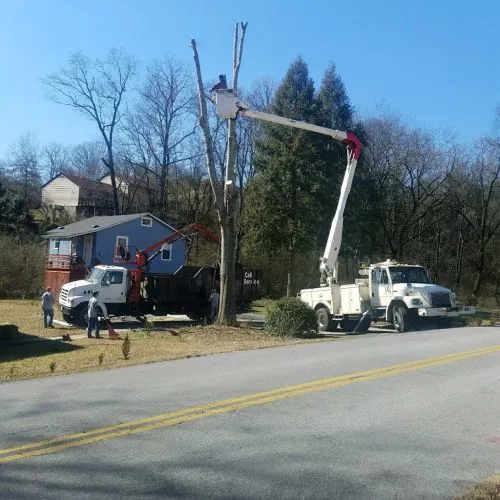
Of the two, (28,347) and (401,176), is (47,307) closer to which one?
(28,347)

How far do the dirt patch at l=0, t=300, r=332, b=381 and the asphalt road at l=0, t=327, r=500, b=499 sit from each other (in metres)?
1.61

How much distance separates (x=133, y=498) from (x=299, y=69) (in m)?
41.5

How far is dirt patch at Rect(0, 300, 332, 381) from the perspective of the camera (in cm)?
1269

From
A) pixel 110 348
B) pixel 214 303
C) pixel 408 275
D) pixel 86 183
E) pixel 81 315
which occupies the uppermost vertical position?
pixel 86 183

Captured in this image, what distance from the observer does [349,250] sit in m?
43.3

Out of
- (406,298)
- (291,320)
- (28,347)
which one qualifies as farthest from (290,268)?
(28,347)

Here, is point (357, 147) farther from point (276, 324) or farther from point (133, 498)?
point (133, 498)

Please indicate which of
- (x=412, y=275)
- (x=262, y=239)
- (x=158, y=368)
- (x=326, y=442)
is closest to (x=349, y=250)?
(x=262, y=239)

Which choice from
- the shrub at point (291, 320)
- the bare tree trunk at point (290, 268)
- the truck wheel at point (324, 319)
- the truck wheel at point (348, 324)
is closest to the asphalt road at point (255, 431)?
the shrub at point (291, 320)

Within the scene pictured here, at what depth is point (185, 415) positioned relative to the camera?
746 centimetres

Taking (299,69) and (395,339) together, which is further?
(299,69)

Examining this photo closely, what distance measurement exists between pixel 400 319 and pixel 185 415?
1616 centimetres

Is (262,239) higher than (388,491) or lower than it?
higher

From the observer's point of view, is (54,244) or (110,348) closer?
(110,348)
